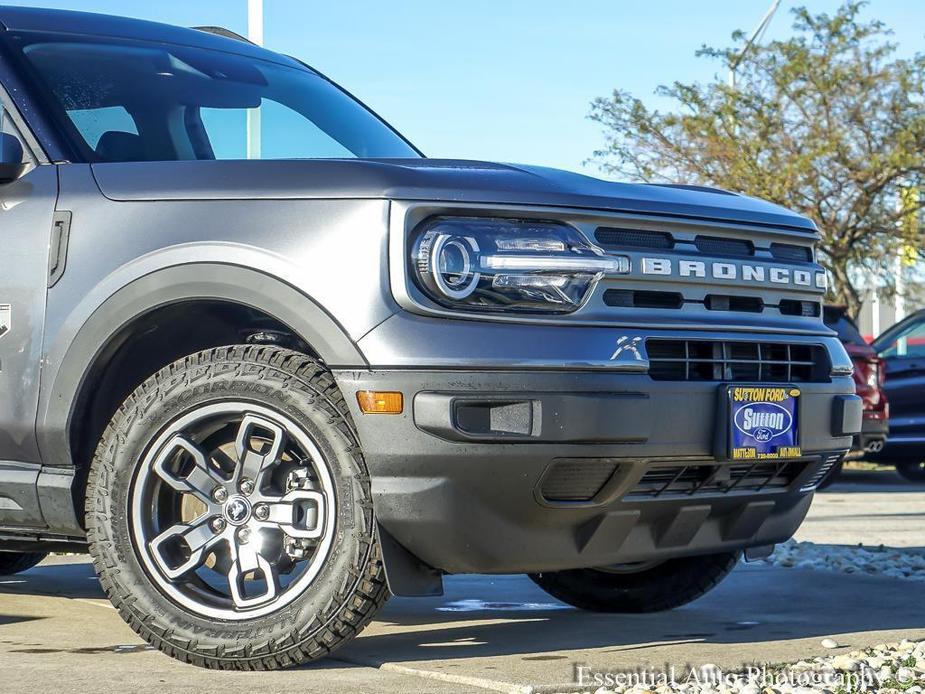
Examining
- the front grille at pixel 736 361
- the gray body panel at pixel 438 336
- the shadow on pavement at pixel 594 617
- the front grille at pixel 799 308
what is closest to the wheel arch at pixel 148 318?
the gray body panel at pixel 438 336

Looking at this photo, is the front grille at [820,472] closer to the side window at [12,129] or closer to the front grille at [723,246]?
the front grille at [723,246]

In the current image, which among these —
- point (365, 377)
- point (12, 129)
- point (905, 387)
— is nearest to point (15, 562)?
point (12, 129)

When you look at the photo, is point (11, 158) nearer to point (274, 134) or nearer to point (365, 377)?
point (274, 134)

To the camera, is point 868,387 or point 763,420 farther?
point 868,387

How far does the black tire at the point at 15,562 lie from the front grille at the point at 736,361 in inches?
126

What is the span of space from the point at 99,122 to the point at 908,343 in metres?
10.1

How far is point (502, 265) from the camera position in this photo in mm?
3814

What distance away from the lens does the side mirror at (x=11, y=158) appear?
4355mm

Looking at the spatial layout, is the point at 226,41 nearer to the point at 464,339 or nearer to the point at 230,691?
the point at 464,339

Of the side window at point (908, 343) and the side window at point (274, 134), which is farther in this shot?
the side window at point (908, 343)

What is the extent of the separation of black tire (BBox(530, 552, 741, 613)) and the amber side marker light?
169cm

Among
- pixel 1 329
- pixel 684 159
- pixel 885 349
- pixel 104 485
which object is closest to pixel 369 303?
pixel 104 485

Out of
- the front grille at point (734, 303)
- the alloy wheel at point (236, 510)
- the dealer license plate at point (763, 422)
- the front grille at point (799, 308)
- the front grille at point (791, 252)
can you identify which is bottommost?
the alloy wheel at point (236, 510)

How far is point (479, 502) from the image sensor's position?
380cm
